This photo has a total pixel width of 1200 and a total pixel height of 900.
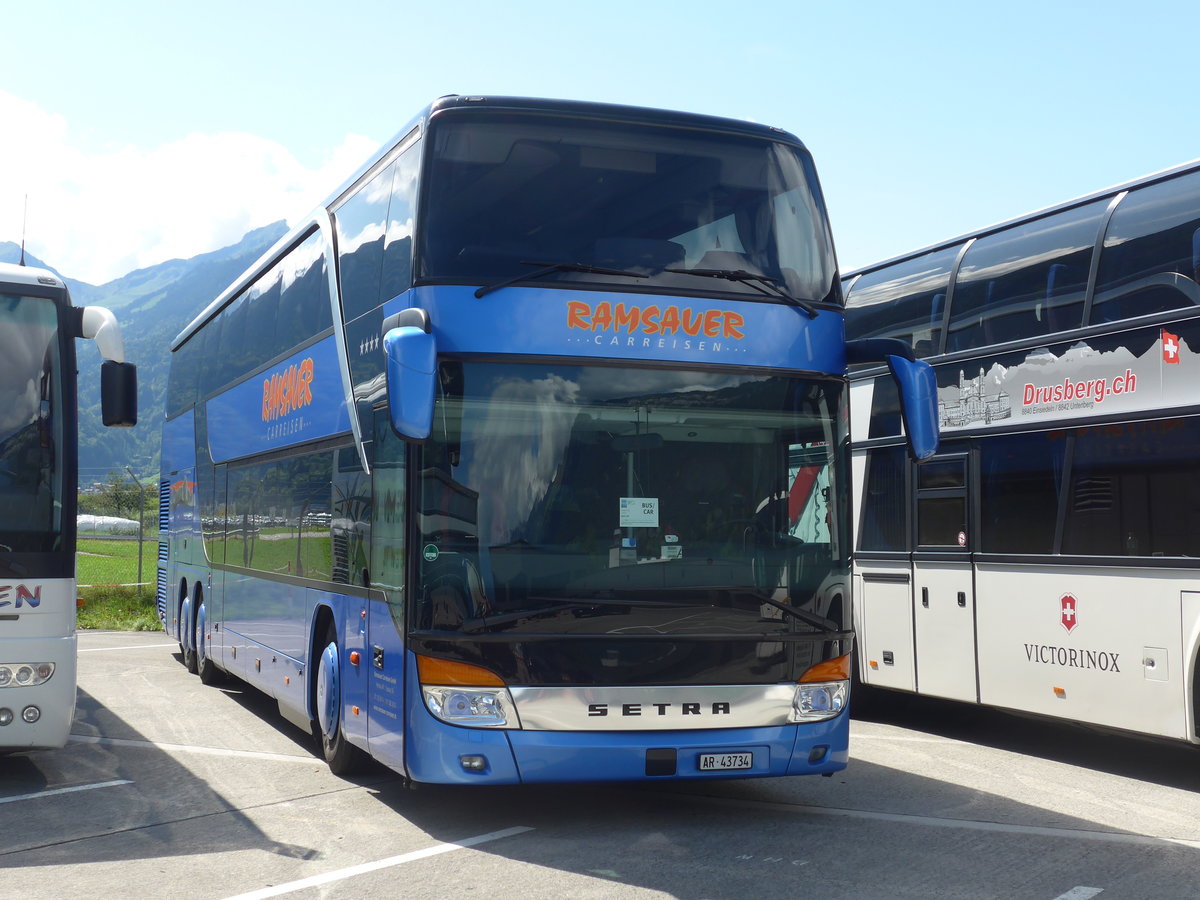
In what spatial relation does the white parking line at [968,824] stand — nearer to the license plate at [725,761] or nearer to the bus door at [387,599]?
the license plate at [725,761]

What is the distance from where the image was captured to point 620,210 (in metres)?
7.89

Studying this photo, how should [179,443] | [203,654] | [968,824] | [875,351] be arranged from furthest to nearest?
1. [179,443]
2. [203,654]
3. [875,351]
4. [968,824]

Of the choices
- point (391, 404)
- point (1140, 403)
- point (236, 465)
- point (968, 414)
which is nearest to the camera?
point (391, 404)

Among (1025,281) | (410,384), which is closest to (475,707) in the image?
(410,384)

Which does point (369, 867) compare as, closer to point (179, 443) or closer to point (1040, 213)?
point (1040, 213)

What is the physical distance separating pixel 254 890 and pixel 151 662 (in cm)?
1317

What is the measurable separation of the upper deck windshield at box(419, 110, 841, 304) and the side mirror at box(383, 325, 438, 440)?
0.60 meters

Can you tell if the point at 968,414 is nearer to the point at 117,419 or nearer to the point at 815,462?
the point at 815,462

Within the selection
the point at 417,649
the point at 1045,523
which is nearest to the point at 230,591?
the point at 417,649

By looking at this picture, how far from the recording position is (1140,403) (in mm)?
9539

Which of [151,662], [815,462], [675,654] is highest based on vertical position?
[815,462]

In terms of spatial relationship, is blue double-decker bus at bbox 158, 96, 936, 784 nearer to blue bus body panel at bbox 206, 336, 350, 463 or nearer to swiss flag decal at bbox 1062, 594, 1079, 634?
blue bus body panel at bbox 206, 336, 350, 463

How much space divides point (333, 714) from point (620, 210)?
401 centimetres

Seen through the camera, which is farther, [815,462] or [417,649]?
[815,462]
